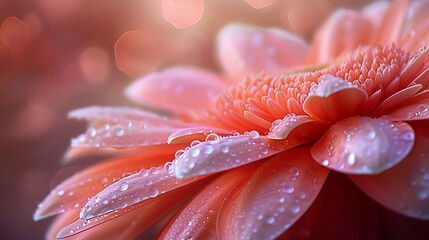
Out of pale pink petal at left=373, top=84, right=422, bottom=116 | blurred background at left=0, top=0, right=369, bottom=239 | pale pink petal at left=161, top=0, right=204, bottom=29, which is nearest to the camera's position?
pale pink petal at left=373, top=84, right=422, bottom=116

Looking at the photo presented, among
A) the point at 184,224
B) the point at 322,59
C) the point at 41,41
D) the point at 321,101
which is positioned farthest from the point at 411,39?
the point at 41,41

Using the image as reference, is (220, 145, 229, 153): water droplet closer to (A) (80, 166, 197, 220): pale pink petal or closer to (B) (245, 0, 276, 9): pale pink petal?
(A) (80, 166, 197, 220): pale pink petal

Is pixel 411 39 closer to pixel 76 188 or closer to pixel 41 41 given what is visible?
pixel 76 188

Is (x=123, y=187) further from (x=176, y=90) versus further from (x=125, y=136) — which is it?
(x=176, y=90)

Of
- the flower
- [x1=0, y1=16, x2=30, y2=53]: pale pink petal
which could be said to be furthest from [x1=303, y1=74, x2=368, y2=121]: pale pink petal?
[x1=0, y1=16, x2=30, y2=53]: pale pink petal

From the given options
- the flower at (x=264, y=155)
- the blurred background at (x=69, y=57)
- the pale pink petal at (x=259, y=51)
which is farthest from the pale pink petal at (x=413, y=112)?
the blurred background at (x=69, y=57)

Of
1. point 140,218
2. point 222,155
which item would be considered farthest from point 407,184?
point 140,218
